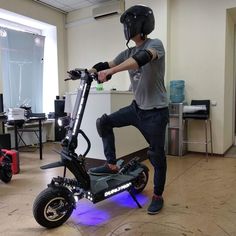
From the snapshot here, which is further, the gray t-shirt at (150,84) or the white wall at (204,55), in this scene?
the white wall at (204,55)

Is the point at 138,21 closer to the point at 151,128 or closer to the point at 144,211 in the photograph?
the point at 151,128

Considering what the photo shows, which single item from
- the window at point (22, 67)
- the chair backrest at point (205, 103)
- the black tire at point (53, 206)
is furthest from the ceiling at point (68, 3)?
the black tire at point (53, 206)

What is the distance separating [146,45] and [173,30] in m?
2.76

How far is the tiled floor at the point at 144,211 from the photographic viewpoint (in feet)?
5.86

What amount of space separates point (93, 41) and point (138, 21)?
3848 millimetres

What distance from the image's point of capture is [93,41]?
564 cm

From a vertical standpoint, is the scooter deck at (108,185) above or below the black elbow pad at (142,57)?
below

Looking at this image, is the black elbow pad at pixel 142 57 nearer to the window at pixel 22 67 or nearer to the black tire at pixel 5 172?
the black tire at pixel 5 172

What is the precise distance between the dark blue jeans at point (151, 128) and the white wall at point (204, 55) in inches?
97.0

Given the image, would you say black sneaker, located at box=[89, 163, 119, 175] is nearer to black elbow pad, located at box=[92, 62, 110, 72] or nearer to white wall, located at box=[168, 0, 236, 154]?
black elbow pad, located at box=[92, 62, 110, 72]

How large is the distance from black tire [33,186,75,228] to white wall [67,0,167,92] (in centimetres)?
344

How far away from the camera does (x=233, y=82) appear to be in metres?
4.75

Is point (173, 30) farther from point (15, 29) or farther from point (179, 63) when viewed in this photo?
point (15, 29)

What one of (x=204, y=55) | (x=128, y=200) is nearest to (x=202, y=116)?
(x=204, y=55)
